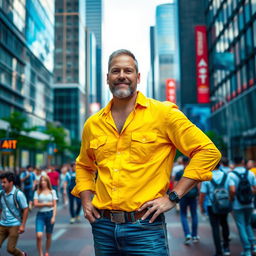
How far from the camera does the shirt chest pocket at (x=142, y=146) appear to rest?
2479 millimetres

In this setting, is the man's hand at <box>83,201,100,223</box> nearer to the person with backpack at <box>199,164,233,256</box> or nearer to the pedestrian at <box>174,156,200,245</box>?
the person with backpack at <box>199,164,233,256</box>

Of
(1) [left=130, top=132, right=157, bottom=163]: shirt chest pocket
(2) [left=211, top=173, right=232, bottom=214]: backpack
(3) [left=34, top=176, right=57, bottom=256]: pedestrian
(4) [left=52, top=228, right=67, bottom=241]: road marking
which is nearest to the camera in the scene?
(1) [left=130, top=132, right=157, bottom=163]: shirt chest pocket

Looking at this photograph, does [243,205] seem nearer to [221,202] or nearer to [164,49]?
[221,202]

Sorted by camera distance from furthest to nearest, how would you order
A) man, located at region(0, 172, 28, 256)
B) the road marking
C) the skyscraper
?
the skyscraper → the road marking → man, located at region(0, 172, 28, 256)

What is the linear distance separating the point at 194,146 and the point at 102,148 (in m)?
0.63

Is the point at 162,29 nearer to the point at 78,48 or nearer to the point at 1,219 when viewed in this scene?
the point at 78,48

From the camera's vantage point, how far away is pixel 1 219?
20.3 ft

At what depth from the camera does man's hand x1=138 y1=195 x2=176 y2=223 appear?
2.33 metres

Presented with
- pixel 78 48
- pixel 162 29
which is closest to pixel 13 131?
pixel 78 48

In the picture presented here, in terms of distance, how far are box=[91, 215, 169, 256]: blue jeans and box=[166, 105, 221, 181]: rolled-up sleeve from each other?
1.29ft

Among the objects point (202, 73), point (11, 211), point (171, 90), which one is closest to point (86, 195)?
point (11, 211)

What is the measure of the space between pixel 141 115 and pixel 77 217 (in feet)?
32.8

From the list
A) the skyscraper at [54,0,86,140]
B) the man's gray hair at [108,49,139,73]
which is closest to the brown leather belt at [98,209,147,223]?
the man's gray hair at [108,49,139,73]

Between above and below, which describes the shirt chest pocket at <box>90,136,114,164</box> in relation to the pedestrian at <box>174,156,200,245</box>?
above
